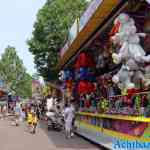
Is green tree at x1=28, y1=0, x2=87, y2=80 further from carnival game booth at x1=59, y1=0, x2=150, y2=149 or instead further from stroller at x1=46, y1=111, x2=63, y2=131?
carnival game booth at x1=59, y1=0, x2=150, y2=149

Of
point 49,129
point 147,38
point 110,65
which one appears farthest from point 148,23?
point 49,129

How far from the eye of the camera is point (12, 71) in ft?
301

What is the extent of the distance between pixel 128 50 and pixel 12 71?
80.6 metres

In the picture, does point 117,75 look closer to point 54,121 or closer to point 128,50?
point 128,50

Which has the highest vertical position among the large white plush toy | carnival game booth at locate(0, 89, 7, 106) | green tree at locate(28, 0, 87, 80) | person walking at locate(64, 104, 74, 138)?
green tree at locate(28, 0, 87, 80)

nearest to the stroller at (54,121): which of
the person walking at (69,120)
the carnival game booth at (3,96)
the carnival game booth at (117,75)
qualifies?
the carnival game booth at (117,75)

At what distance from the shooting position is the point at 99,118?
18.2 metres

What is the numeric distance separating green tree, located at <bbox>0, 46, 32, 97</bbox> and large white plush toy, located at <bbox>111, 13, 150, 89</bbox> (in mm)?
76903

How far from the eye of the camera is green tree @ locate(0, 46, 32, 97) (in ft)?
298

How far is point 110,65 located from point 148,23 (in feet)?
17.5

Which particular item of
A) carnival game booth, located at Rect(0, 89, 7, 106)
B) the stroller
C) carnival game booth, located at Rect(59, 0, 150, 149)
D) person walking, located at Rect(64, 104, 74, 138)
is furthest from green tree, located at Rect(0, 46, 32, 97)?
carnival game booth, located at Rect(59, 0, 150, 149)

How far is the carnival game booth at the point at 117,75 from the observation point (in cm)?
1236

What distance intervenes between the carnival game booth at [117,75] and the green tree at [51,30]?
18.5 metres

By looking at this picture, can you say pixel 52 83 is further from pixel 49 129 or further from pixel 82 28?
pixel 82 28
